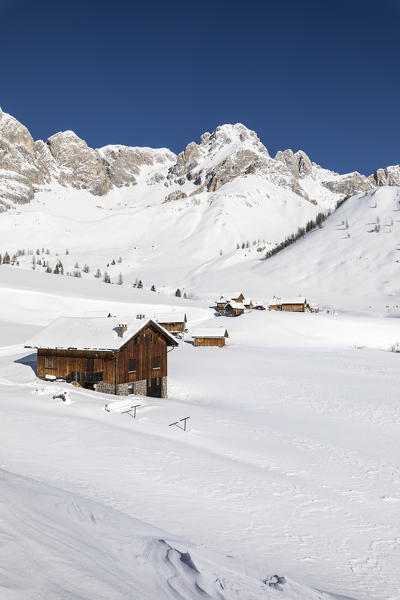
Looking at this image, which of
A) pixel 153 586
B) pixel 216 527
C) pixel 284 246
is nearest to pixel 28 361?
pixel 216 527

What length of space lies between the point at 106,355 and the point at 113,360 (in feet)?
2.22

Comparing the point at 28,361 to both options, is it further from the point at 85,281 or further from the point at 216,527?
the point at 85,281

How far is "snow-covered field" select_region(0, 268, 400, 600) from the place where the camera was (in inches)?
291

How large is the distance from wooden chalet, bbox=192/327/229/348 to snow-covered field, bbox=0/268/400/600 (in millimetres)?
27433

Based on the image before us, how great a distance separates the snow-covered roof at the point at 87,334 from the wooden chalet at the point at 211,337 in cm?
2944

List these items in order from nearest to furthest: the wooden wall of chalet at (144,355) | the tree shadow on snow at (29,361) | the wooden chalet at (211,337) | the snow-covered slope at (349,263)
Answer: the wooden wall of chalet at (144,355) < the tree shadow on snow at (29,361) < the wooden chalet at (211,337) < the snow-covered slope at (349,263)

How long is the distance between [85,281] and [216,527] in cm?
14698

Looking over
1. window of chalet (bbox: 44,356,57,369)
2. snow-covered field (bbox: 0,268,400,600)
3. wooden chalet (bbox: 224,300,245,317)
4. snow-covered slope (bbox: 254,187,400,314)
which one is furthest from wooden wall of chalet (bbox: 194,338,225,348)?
snow-covered slope (bbox: 254,187,400,314)

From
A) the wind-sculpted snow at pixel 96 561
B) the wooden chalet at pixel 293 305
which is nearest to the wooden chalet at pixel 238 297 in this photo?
the wooden chalet at pixel 293 305

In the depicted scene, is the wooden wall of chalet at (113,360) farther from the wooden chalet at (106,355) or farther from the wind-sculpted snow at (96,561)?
the wind-sculpted snow at (96,561)

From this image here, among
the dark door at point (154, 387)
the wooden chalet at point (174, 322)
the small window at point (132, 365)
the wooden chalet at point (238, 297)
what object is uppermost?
the wooden chalet at point (238, 297)

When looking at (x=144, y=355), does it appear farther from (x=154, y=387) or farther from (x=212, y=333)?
(x=212, y=333)

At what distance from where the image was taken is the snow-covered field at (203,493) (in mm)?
7379

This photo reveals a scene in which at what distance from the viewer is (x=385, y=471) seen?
19.2m
